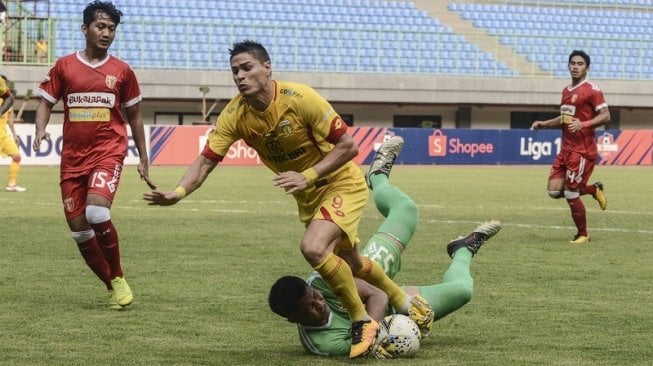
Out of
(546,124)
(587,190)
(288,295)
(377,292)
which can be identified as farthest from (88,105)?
(587,190)

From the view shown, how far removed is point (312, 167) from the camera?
6.96m

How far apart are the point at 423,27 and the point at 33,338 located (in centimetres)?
3870

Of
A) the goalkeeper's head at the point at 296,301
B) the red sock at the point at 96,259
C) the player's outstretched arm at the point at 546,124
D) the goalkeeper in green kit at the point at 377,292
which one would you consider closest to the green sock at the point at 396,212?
the goalkeeper in green kit at the point at 377,292

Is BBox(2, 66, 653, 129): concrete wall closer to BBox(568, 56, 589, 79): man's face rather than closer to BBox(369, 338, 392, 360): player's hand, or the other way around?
BBox(568, 56, 589, 79): man's face

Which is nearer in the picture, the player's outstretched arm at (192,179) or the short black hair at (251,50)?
the short black hair at (251,50)

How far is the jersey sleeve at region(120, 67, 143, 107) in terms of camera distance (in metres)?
9.16

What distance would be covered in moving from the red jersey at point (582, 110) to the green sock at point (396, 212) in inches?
219

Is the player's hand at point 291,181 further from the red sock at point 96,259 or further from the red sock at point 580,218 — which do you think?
the red sock at point 580,218

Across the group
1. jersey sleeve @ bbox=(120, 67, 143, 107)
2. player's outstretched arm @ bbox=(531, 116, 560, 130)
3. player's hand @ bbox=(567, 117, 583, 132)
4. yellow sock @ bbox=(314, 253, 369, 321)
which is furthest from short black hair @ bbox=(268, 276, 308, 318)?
player's outstretched arm @ bbox=(531, 116, 560, 130)

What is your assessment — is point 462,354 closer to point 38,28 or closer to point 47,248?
point 47,248

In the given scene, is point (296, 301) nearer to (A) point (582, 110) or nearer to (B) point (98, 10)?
(B) point (98, 10)

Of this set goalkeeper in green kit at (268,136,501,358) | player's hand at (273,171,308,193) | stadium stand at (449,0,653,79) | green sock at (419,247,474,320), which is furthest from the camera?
stadium stand at (449,0,653,79)

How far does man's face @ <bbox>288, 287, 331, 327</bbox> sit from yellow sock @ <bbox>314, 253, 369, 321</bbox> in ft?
0.34

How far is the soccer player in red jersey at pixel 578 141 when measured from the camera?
568 inches
